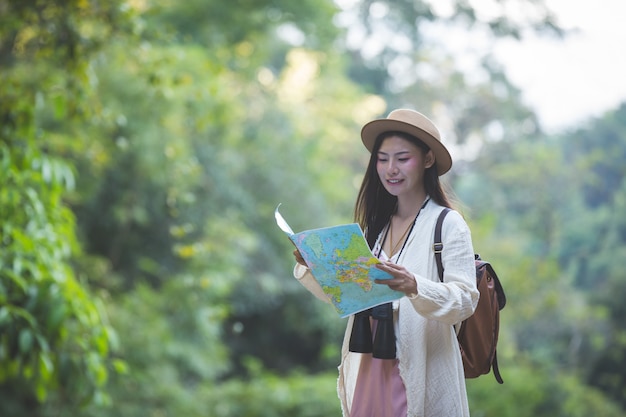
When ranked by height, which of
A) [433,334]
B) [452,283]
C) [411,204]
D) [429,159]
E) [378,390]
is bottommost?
[378,390]

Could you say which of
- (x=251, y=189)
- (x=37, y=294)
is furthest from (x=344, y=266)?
(x=251, y=189)

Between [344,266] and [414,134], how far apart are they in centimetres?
38

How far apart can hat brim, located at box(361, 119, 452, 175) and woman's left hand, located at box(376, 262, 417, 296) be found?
37 centimetres

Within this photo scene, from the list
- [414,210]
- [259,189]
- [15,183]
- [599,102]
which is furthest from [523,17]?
[414,210]

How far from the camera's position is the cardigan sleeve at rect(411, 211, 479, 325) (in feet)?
5.37

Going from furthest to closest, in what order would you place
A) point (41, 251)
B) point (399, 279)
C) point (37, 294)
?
point (41, 251)
point (37, 294)
point (399, 279)

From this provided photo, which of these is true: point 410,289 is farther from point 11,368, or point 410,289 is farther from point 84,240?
point 84,240

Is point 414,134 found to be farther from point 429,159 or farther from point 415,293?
point 415,293

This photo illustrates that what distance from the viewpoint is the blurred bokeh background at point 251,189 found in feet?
11.8

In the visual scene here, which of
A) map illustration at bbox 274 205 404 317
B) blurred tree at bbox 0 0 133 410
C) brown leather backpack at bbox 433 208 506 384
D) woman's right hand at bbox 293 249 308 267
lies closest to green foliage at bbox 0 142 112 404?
blurred tree at bbox 0 0 133 410

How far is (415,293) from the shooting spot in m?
1.62

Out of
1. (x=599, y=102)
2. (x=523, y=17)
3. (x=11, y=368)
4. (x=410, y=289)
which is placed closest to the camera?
(x=410, y=289)

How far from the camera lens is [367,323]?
1841 millimetres

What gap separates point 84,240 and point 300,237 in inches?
257
